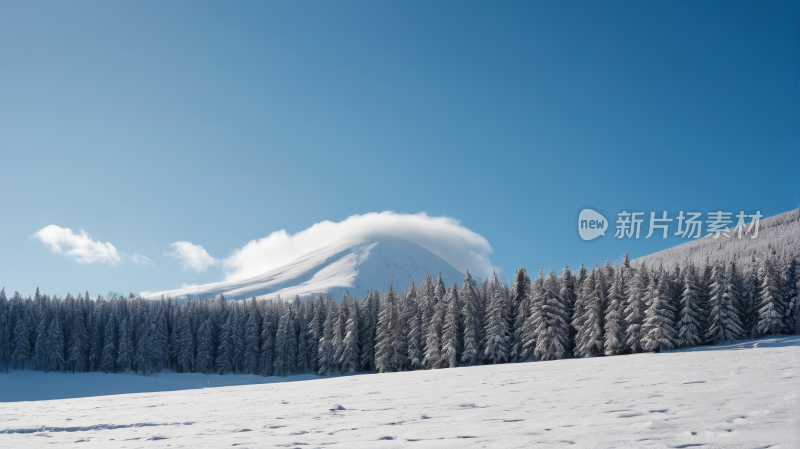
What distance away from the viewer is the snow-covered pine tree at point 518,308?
5881 cm

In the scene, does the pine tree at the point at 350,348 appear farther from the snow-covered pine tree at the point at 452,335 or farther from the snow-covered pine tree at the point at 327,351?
the snow-covered pine tree at the point at 452,335

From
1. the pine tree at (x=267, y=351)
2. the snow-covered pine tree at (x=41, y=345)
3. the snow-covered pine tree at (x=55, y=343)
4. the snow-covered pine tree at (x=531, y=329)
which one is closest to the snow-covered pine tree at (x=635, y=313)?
the snow-covered pine tree at (x=531, y=329)

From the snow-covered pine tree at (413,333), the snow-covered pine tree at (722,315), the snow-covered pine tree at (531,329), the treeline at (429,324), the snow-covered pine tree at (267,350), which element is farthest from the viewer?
the snow-covered pine tree at (267,350)

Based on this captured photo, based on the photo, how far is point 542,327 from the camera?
55688mm

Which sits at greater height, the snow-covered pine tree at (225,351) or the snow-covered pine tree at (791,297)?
the snow-covered pine tree at (791,297)

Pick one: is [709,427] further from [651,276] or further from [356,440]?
[651,276]

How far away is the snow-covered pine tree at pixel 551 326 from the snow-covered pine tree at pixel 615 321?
4963mm

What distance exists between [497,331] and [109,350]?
243ft

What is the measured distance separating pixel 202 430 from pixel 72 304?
331ft

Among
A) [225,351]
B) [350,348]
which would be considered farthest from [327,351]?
[225,351]

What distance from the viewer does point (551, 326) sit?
55.3 metres

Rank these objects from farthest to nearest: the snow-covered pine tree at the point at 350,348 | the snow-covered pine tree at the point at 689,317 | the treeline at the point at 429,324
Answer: the snow-covered pine tree at the point at 350,348, the treeline at the point at 429,324, the snow-covered pine tree at the point at 689,317

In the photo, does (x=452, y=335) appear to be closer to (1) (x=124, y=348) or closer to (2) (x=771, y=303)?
(2) (x=771, y=303)

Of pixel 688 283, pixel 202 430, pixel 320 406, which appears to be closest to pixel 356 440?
pixel 202 430
